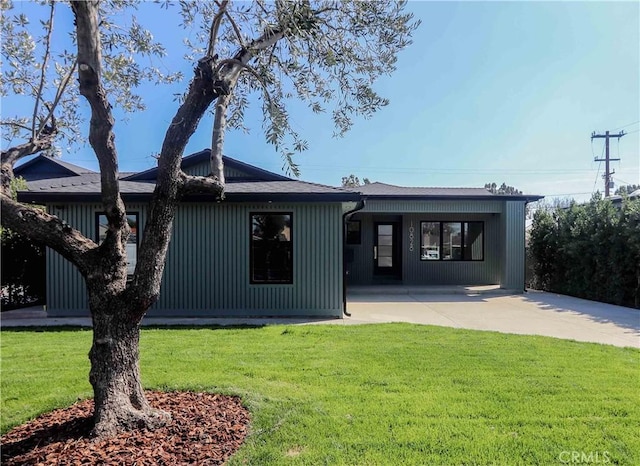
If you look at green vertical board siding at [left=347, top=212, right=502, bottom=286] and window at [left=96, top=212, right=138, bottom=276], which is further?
green vertical board siding at [left=347, top=212, right=502, bottom=286]

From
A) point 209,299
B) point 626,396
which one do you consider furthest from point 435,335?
point 209,299

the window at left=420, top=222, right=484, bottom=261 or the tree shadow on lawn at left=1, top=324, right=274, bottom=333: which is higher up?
the window at left=420, top=222, right=484, bottom=261

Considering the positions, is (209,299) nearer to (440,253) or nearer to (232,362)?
(232,362)

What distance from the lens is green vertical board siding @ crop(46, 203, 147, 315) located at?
328 inches

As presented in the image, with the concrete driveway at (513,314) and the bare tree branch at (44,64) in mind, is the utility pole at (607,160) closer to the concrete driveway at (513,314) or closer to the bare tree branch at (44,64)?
the concrete driveway at (513,314)

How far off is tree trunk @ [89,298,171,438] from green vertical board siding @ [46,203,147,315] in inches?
233

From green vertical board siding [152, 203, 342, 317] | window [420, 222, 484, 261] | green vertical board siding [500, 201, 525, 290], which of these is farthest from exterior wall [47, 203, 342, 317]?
green vertical board siding [500, 201, 525, 290]

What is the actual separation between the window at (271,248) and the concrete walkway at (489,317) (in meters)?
1.00

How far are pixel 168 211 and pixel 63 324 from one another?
20.4ft

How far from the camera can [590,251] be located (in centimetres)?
1094

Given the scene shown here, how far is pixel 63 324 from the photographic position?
7.61 m

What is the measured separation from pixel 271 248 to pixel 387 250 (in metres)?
7.29

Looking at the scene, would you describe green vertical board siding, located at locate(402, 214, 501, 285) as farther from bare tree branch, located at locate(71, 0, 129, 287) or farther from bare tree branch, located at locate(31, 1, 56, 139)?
bare tree branch, located at locate(71, 0, 129, 287)

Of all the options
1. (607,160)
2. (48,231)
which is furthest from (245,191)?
(607,160)
